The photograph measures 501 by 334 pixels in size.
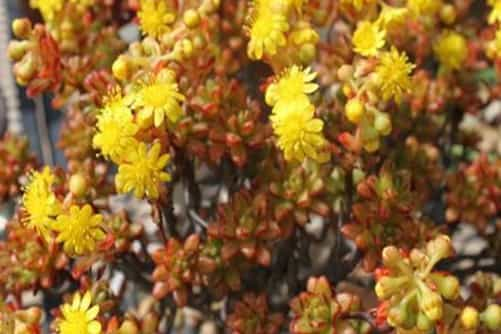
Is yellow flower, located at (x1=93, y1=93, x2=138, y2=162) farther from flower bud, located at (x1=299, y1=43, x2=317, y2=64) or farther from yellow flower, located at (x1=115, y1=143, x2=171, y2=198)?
flower bud, located at (x1=299, y1=43, x2=317, y2=64)

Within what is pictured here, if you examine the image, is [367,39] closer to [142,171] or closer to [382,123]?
[382,123]

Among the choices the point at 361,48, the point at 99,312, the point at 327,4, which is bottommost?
the point at 99,312

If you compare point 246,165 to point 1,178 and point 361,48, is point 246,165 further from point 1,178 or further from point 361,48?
point 1,178

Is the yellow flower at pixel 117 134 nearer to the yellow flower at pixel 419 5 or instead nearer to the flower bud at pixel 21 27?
the flower bud at pixel 21 27

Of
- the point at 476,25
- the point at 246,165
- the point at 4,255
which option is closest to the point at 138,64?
the point at 246,165

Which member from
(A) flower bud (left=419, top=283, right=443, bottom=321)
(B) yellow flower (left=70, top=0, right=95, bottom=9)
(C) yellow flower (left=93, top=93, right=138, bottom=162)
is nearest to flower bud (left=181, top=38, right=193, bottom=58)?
(C) yellow flower (left=93, top=93, right=138, bottom=162)

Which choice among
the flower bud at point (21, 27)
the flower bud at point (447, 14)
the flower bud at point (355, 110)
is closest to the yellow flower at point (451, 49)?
the flower bud at point (447, 14)

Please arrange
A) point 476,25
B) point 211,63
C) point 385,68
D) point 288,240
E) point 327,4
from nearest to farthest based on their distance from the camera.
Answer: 1. point 385,68
2. point 211,63
3. point 288,240
4. point 327,4
5. point 476,25
